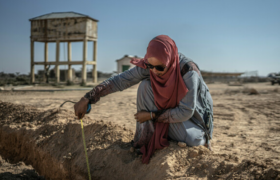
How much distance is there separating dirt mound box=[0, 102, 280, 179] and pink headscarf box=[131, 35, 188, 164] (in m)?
0.11

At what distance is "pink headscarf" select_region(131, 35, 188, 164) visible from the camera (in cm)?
222

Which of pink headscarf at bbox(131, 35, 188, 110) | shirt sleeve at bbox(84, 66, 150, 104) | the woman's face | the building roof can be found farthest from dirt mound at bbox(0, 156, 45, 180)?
the building roof

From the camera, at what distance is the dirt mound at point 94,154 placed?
198 centimetres

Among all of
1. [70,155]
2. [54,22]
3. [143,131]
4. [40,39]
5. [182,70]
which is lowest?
[70,155]

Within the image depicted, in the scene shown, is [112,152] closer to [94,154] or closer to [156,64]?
[94,154]

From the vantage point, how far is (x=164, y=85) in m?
2.32

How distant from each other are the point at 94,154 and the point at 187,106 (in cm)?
127

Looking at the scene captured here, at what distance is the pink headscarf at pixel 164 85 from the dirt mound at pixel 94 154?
0.37 ft

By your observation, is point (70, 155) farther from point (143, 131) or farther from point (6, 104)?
point (6, 104)

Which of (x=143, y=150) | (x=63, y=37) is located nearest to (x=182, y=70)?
(x=143, y=150)

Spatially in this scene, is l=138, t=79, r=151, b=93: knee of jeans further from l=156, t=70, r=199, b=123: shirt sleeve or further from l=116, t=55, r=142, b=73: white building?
l=116, t=55, r=142, b=73: white building

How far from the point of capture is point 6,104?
4668 millimetres

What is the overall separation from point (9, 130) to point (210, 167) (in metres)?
3.21

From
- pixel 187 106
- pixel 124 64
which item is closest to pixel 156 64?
pixel 187 106
